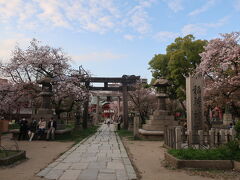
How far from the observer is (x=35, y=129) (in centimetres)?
1540

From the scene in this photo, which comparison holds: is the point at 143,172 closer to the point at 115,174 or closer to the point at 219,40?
the point at 115,174

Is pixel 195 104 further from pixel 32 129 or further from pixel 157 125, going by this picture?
pixel 32 129

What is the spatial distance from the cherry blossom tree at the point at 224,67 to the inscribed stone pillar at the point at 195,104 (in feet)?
19.3

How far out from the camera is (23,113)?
39.2 meters

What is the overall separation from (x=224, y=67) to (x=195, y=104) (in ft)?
24.5

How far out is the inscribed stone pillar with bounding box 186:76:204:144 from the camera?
36.2 ft

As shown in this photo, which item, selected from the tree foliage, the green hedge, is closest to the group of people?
the green hedge

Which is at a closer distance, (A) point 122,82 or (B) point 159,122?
(B) point 159,122

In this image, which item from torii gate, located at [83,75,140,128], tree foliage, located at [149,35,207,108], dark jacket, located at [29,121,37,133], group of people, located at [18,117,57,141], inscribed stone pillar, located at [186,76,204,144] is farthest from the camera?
torii gate, located at [83,75,140,128]

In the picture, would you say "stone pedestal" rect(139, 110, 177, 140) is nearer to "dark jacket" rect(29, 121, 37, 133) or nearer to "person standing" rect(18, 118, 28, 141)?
"dark jacket" rect(29, 121, 37, 133)

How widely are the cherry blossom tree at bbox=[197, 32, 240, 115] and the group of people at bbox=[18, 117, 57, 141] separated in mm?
11925

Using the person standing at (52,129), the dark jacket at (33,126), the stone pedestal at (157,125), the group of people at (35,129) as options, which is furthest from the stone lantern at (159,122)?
the dark jacket at (33,126)

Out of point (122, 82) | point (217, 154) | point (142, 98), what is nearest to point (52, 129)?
point (217, 154)

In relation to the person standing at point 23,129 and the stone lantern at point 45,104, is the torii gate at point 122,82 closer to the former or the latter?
the stone lantern at point 45,104
